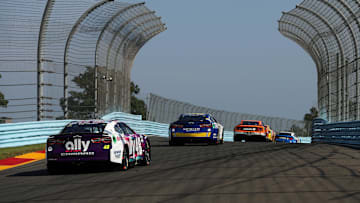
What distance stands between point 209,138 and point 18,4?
8.00m

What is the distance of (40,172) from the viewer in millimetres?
12758

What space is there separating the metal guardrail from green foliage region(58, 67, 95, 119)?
9687 mm

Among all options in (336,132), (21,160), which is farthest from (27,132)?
(336,132)

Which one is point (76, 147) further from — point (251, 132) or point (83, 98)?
point (251, 132)

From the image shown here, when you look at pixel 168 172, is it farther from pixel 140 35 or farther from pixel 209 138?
pixel 140 35

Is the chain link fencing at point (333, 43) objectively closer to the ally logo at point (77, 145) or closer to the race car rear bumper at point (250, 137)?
the race car rear bumper at point (250, 137)

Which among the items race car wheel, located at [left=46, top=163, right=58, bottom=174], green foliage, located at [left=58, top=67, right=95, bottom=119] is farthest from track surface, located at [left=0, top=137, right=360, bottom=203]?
green foliage, located at [left=58, top=67, right=95, bottom=119]

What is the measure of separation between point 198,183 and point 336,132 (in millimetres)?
16025

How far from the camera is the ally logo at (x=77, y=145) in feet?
38.3

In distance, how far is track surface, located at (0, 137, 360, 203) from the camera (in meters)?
7.86

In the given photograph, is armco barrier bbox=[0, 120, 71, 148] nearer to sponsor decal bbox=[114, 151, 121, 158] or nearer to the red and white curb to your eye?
the red and white curb

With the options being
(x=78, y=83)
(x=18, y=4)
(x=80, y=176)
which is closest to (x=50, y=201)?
(x=80, y=176)

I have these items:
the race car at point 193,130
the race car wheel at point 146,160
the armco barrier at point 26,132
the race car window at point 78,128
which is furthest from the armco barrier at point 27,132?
the race car window at point 78,128

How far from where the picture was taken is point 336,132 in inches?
960
